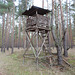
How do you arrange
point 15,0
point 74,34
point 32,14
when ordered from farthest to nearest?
point 74,34
point 15,0
point 32,14

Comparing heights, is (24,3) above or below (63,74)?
above

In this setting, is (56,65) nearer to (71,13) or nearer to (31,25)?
(31,25)

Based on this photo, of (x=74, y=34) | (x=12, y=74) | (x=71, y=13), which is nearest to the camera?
(x=12, y=74)

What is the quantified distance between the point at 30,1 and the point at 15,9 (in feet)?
14.1

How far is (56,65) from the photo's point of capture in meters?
8.59

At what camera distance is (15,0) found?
19734 mm

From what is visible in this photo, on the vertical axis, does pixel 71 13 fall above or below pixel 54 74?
above

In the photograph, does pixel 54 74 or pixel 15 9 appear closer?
pixel 54 74

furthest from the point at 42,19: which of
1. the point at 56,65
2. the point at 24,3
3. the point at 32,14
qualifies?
the point at 24,3

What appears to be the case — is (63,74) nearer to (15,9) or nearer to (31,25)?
(31,25)

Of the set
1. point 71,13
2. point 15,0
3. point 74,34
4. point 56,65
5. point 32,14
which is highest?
point 15,0

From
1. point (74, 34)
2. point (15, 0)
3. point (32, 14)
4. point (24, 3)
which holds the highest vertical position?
point (15, 0)

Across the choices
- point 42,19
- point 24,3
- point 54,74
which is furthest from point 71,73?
point 24,3

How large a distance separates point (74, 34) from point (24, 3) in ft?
72.1
